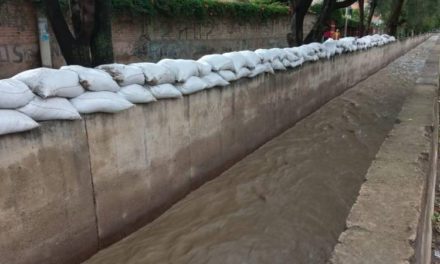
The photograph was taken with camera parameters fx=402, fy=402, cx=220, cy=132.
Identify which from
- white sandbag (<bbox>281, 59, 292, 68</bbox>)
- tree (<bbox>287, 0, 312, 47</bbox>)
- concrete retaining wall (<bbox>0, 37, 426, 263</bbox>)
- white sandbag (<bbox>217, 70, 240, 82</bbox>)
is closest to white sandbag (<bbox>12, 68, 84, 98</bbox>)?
concrete retaining wall (<bbox>0, 37, 426, 263</bbox>)

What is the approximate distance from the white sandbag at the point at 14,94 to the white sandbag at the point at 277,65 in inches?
174

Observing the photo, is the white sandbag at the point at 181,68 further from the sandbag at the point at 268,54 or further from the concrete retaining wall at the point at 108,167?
the sandbag at the point at 268,54

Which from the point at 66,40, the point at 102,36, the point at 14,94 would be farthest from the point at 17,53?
the point at 14,94

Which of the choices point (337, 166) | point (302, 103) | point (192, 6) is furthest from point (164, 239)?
point (192, 6)

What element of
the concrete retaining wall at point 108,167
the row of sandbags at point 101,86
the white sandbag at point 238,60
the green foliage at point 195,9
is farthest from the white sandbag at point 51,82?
the green foliage at point 195,9

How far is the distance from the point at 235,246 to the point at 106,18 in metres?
2.92

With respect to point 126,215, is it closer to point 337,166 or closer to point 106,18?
point 106,18

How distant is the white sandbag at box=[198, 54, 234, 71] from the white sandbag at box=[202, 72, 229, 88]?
11 centimetres

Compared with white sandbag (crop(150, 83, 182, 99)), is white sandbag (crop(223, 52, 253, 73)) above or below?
above

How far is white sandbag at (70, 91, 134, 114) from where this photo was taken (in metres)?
3.22

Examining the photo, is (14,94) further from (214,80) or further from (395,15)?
(395,15)

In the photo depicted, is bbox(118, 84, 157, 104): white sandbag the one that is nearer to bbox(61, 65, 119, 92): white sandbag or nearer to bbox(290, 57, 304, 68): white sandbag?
bbox(61, 65, 119, 92): white sandbag

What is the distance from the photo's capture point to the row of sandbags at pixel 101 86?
2.76 meters

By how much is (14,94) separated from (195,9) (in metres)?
11.7
